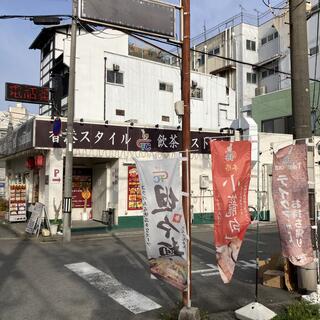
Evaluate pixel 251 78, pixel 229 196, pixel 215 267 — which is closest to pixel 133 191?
pixel 215 267

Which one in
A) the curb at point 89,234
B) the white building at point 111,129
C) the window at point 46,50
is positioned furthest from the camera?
the window at point 46,50

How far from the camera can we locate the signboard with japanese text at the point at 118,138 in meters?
16.1

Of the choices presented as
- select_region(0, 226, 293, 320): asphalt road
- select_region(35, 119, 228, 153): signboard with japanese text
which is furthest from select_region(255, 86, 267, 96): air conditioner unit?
select_region(0, 226, 293, 320): asphalt road

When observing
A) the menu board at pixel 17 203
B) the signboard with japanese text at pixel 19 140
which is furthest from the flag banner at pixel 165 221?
the menu board at pixel 17 203

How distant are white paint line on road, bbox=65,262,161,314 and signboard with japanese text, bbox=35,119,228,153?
7371 millimetres

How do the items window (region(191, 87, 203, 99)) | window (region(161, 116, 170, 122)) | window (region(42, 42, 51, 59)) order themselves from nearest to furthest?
1. window (region(161, 116, 170, 122))
2. window (region(191, 87, 203, 99))
3. window (region(42, 42, 51, 59))

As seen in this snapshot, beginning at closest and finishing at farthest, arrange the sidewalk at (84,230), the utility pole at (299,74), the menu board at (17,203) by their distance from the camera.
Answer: the utility pole at (299,74) < the sidewalk at (84,230) < the menu board at (17,203)

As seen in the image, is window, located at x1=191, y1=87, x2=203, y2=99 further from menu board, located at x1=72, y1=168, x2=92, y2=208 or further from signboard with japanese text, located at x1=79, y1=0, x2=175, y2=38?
signboard with japanese text, located at x1=79, y1=0, x2=175, y2=38

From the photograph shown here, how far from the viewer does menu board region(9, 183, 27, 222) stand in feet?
61.5

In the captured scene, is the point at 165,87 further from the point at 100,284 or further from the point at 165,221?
the point at 165,221

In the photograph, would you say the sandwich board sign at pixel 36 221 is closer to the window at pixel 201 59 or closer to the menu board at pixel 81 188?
the menu board at pixel 81 188

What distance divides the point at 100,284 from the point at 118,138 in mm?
10081

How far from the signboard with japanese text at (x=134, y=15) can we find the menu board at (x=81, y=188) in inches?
543

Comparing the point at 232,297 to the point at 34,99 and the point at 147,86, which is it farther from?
the point at 147,86
